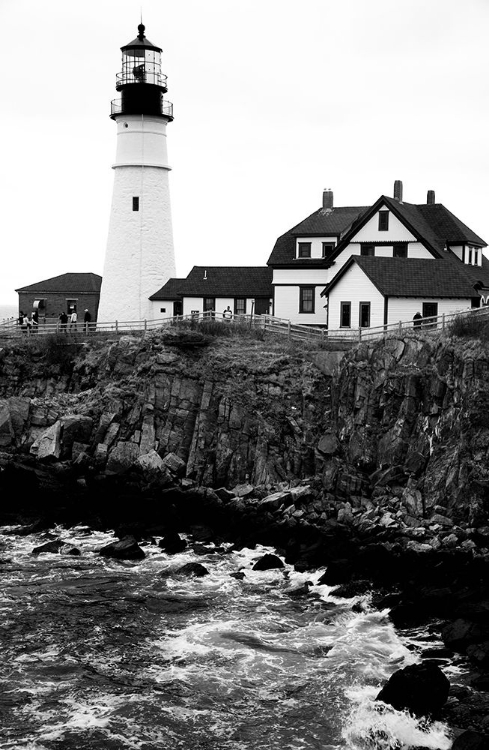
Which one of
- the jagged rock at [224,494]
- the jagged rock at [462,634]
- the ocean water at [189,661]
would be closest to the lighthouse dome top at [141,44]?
the jagged rock at [224,494]

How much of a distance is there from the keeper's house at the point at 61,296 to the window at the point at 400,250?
20.6m

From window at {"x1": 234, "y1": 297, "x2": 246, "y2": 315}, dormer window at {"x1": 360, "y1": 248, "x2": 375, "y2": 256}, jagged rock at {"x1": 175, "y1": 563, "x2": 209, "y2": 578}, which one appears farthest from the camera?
window at {"x1": 234, "y1": 297, "x2": 246, "y2": 315}

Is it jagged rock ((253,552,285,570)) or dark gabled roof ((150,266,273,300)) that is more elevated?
dark gabled roof ((150,266,273,300))

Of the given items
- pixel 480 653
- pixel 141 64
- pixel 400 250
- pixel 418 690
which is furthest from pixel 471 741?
pixel 141 64

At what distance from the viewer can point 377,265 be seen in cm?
4481

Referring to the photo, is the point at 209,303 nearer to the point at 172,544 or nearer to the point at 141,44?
the point at 141,44

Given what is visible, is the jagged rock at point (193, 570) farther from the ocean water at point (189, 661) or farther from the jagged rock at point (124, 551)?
the jagged rock at point (124, 551)

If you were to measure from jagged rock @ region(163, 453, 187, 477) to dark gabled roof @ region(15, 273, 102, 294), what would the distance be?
21.9 metres

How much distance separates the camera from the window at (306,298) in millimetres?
50719

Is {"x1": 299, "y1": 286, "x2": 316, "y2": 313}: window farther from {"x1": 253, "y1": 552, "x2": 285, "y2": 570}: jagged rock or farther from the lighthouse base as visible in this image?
{"x1": 253, "y1": 552, "x2": 285, "y2": 570}: jagged rock

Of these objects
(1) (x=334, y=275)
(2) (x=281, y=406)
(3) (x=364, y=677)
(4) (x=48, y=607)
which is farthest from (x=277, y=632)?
(1) (x=334, y=275)

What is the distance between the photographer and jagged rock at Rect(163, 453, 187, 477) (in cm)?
4006

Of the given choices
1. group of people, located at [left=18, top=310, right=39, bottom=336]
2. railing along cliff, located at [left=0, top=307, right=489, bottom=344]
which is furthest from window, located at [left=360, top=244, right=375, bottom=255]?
group of people, located at [left=18, top=310, right=39, bottom=336]

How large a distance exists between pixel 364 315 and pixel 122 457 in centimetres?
1353
